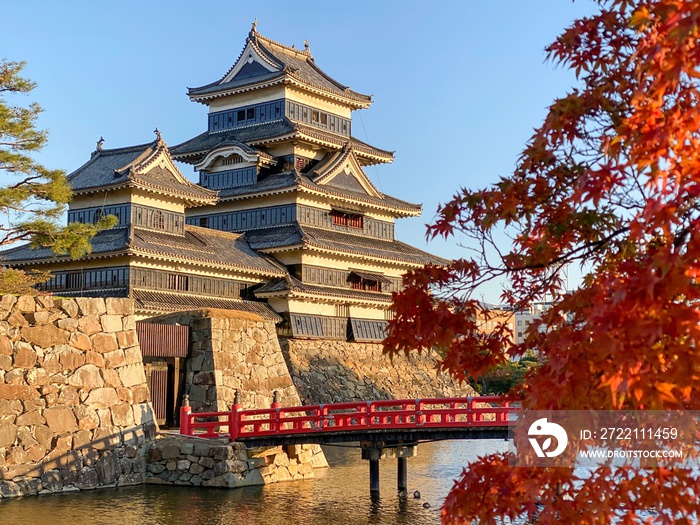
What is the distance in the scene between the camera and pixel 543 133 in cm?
571

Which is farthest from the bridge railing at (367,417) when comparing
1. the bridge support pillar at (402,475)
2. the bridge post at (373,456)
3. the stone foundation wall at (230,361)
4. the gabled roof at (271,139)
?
the gabled roof at (271,139)

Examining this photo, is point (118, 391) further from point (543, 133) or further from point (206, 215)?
point (206, 215)

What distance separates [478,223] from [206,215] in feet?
123

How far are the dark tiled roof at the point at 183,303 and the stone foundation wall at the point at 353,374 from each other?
177 cm

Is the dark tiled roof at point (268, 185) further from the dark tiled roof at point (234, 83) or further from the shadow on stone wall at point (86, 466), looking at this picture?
the shadow on stone wall at point (86, 466)

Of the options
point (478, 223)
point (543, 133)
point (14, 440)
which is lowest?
point (14, 440)

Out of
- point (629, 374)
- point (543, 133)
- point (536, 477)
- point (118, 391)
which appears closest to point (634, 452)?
point (536, 477)

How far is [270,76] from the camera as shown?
138 ft

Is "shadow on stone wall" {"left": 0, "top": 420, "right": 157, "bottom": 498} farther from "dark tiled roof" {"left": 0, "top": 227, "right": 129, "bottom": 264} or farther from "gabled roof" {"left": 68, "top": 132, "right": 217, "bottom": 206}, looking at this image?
"gabled roof" {"left": 68, "top": 132, "right": 217, "bottom": 206}

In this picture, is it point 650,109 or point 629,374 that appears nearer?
point 629,374

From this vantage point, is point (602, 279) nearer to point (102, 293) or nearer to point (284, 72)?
point (102, 293)

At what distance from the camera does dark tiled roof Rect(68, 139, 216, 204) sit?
33.5m

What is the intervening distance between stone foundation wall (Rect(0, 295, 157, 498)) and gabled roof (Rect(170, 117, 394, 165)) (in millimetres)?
20956

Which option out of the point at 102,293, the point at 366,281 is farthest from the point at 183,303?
the point at 366,281
